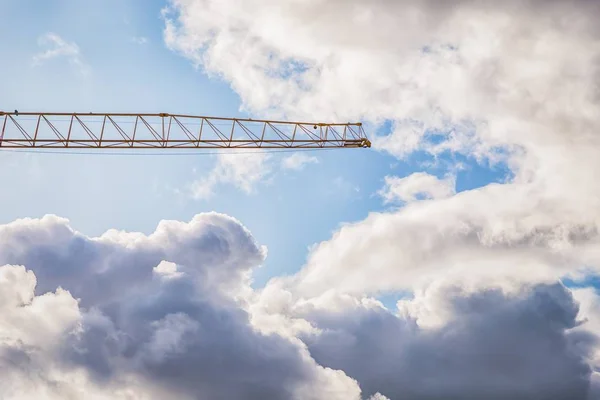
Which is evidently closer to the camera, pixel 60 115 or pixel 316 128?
pixel 60 115

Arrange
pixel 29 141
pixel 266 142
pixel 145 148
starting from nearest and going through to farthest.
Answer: pixel 29 141, pixel 145 148, pixel 266 142

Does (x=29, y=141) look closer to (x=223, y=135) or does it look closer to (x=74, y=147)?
(x=74, y=147)

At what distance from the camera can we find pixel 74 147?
368 ft

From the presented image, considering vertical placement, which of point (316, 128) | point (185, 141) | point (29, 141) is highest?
point (316, 128)

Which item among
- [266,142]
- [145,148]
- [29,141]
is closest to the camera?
[29,141]

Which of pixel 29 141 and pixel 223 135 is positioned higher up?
pixel 223 135

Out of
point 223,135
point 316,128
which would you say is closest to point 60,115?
point 223,135

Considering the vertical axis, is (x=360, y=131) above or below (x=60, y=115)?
above

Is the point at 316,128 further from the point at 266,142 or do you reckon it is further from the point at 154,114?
the point at 154,114

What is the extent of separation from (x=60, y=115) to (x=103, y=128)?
8587mm

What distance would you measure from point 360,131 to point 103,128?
5388cm

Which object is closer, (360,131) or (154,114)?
(154,114)

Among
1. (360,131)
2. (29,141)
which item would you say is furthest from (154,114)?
(360,131)

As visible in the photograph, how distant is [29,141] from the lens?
362ft
